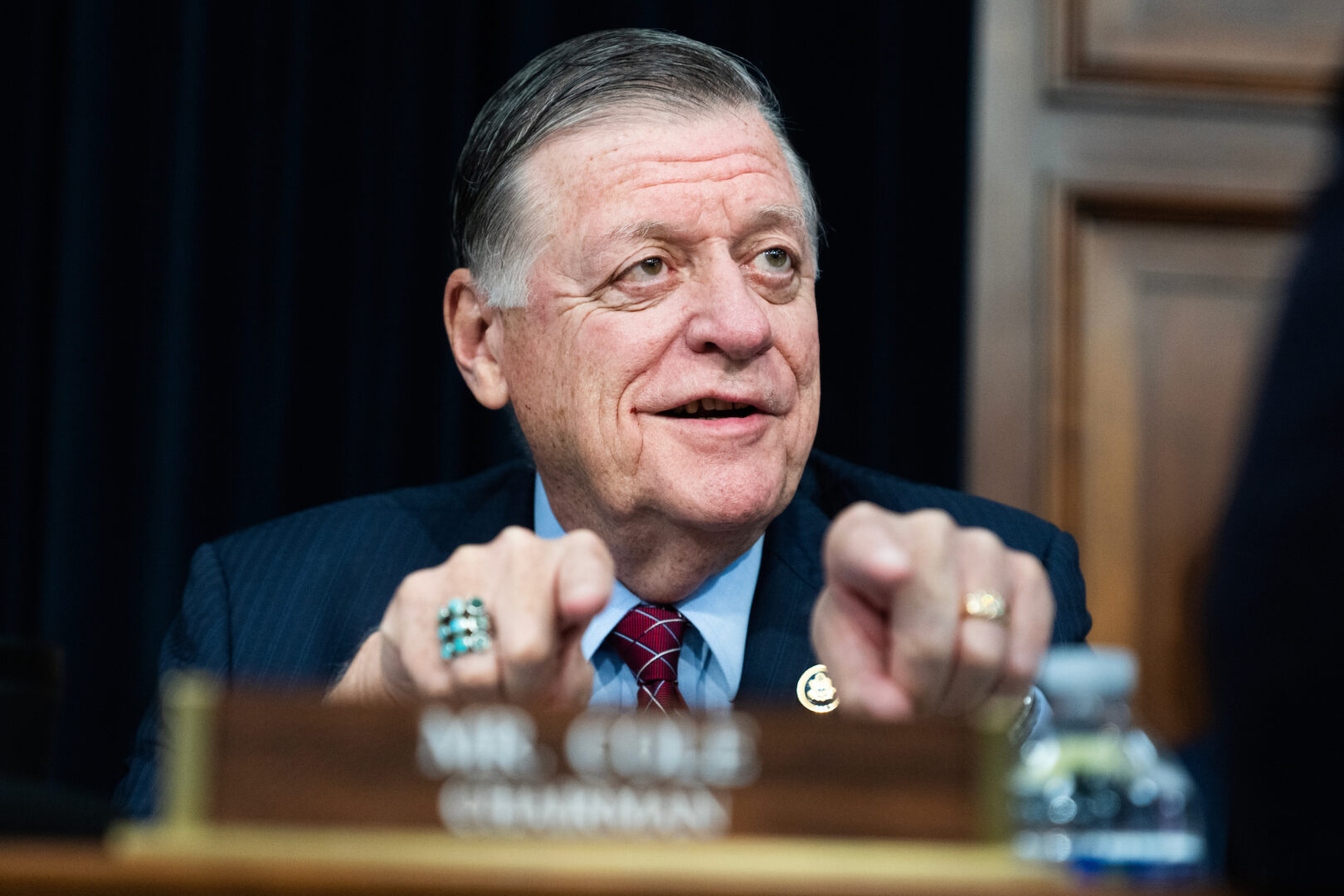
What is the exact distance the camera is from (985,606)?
85 centimetres

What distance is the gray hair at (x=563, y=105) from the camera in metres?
1.68

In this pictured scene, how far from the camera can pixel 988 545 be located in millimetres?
860

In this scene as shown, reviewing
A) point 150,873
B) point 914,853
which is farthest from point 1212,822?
point 150,873

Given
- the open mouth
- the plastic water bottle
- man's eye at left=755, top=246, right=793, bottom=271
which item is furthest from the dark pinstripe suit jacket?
the plastic water bottle

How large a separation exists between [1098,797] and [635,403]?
92 centimetres

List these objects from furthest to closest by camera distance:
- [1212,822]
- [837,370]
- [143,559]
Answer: [837,370] → [143,559] → [1212,822]

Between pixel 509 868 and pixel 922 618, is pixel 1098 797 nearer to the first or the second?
pixel 922 618

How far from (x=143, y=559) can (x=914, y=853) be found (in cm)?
183

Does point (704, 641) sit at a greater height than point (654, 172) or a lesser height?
lesser

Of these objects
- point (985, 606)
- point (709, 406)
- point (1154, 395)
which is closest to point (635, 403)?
point (709, 406)

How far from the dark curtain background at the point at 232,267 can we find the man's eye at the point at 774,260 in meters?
0.58

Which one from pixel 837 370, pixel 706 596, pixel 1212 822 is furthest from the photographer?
pixel 837 370

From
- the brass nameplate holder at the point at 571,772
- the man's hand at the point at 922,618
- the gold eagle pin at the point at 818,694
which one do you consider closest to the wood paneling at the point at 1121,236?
the gold eagle pin at the point at 818,694

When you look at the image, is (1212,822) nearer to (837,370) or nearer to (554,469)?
(554,469)
